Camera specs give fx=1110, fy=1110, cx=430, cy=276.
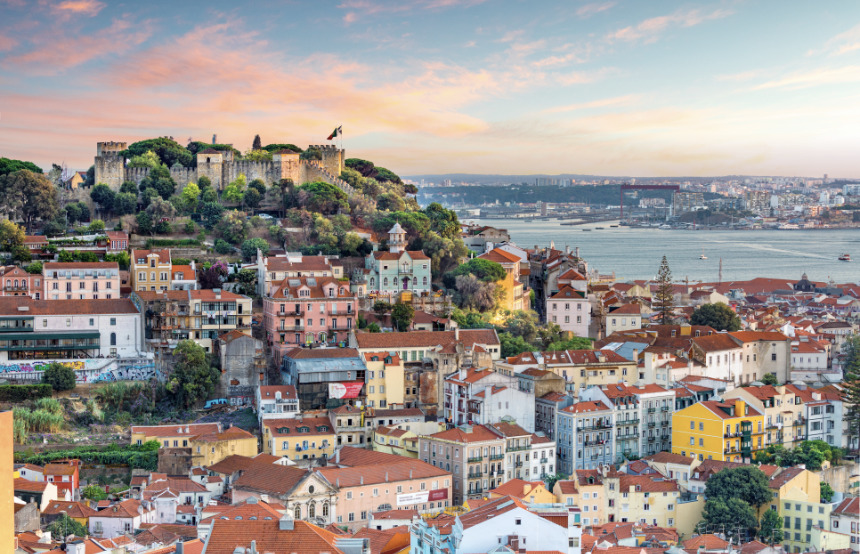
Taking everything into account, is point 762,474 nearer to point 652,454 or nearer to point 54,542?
point 652,454

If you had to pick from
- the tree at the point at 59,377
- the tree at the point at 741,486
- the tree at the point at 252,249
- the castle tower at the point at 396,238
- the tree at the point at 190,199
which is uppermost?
the tree at the point at 190,199

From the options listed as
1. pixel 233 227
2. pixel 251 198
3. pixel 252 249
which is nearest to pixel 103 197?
pixel 251 198

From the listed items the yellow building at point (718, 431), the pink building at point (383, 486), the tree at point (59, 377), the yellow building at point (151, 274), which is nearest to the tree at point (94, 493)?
the tree at point (59, 377)

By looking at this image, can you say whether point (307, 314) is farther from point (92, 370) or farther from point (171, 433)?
point (171, 433)

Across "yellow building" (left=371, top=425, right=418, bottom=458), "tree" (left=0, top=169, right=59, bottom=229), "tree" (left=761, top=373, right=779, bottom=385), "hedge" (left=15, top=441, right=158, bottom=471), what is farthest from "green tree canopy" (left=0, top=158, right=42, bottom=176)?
"tree" (left=761, top=373, right=779, bottom=385)

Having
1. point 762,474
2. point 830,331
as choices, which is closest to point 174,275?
point 762,474

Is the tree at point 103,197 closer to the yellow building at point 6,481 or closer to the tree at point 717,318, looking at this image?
the tree at point 717,318
